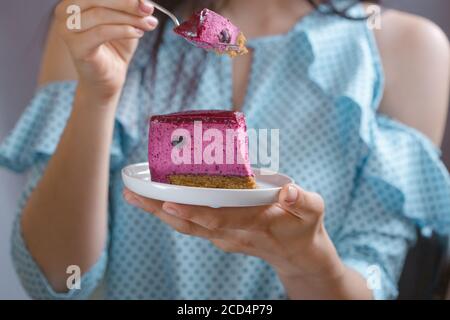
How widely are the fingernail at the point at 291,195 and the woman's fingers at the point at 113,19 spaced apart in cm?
15

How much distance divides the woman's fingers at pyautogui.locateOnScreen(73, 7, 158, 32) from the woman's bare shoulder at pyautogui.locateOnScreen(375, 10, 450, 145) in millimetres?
375

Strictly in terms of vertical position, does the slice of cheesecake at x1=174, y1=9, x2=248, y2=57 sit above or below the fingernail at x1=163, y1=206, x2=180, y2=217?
above

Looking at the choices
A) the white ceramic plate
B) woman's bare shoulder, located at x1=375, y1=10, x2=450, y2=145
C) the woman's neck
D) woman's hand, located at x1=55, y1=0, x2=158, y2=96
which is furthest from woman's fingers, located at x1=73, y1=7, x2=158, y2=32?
woman's bare shoulder, located at x1=375, y1=10, x2=450, y2=145

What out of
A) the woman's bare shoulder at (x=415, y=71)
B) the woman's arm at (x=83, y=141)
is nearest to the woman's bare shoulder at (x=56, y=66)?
the woman's arm at (x=83, y=141)

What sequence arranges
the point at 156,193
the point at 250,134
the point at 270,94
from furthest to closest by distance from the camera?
the point at 270,94
the point at 250,134
the point at 156,193

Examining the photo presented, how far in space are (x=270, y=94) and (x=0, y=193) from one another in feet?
0.95

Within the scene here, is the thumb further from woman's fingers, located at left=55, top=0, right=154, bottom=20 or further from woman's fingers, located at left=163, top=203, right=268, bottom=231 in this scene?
woman's fingers, located at left=55, top=0, right=154, bottom=20

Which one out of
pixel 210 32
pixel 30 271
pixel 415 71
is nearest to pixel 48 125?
pixel 30 271

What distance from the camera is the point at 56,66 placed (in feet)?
1.97

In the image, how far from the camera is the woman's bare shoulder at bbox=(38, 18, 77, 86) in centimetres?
60

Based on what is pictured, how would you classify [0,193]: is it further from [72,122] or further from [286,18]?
[286,18]

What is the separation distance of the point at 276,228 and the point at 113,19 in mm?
190

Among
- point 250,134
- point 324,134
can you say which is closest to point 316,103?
point 324,134

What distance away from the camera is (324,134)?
2.11 feet
